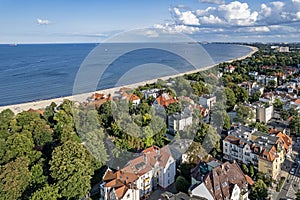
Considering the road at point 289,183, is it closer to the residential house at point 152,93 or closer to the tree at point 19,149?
the tree at point 19,149

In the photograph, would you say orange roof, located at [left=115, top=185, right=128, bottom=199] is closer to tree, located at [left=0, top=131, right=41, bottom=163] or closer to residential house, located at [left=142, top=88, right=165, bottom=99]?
tree, located at [left=0, top=131, right=41, bottom=163]

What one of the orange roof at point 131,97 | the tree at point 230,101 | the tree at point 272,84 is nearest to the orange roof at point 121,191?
the orange roof at point 131,97

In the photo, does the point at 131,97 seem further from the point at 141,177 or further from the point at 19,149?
the point at 141,177

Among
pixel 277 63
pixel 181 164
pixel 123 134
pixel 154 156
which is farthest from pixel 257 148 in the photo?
pixel 277 63

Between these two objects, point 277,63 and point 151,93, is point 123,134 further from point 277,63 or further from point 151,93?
point 277,63

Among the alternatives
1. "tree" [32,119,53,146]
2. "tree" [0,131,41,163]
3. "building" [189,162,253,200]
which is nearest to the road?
"building" [189,162,253,200]

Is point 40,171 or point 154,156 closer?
point 40,171
